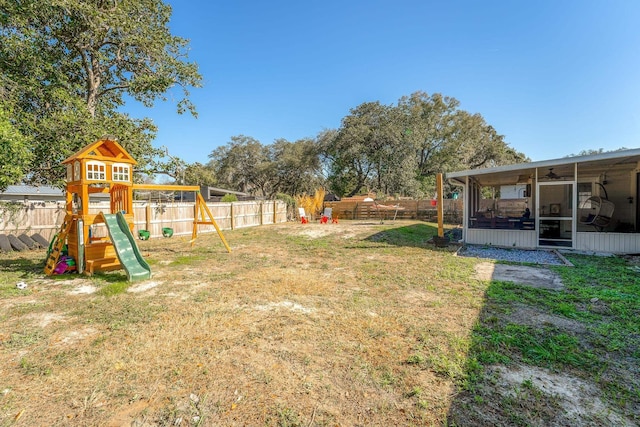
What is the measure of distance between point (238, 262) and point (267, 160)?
26426mm

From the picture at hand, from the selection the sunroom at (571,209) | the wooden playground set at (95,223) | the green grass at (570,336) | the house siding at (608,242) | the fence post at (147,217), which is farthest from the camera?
the fence post at (147,217)

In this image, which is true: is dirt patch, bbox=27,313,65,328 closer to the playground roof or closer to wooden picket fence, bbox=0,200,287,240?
the playground roof

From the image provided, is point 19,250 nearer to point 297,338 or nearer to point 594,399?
point 297,338

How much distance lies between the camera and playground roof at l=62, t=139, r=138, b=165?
5.92 m

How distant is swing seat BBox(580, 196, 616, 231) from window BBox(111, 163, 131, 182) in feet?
40.9

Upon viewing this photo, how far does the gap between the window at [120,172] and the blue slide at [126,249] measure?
997 millimetres

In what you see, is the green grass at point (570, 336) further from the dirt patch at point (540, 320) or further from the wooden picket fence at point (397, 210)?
the wooden picket fence at point (397, 210)

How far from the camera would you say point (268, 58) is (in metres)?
15.9

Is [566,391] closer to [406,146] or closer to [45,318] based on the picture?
[45,318]

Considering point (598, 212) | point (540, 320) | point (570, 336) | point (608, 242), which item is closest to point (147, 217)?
point (540, 320)

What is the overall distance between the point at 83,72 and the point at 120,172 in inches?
308

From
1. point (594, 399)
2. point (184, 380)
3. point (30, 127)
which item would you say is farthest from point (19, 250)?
point (594, 399)

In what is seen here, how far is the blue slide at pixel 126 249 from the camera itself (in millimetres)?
5350

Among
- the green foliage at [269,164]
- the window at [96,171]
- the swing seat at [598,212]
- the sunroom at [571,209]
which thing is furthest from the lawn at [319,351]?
the green foliage at [269,164]
